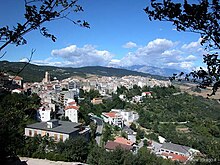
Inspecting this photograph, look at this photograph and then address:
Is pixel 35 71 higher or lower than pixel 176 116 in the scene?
higher

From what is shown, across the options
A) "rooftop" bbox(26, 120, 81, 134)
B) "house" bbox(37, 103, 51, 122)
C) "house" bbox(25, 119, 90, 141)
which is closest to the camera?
"house" bbox(25, 119, 90, 141)

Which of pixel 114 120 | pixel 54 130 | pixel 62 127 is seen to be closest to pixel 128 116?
pixel 114 120

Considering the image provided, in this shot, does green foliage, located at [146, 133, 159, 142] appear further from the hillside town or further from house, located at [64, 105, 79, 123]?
house, located at [64, 105, 79, 123]

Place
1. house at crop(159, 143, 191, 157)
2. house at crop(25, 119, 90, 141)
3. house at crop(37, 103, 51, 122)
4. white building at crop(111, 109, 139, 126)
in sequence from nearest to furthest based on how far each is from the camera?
house at crop(25, 119, 90, 141) < house at crop(159, 143, 191, 157) < house at crop(37, 103, 51, 122) < white building at crop(111, 109, 139, 126)

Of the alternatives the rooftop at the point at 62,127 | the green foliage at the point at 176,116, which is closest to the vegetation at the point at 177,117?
the green foliage at the point at 176,116

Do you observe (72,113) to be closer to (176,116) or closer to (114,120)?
(114,120)

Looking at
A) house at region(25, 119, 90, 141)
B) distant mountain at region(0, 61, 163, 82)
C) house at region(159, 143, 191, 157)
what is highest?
distant mountain at region(0, 61, 163, 82)

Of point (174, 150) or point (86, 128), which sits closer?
point (86, 128)

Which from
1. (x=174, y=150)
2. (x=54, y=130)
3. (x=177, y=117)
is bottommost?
(x=174, y=150)

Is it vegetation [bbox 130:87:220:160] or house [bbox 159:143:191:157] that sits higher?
vegetation [bbox 130:87:220:160]

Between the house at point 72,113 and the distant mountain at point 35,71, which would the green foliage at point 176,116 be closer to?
the house at point 72,113

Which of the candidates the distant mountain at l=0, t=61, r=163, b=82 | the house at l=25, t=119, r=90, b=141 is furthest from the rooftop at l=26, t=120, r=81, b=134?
the distant mountain at l=0, t=61, r=163, b=82

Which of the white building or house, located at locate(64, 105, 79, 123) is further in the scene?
the white building

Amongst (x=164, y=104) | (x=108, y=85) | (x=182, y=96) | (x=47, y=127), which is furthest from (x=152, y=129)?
(x=108, y=85)
